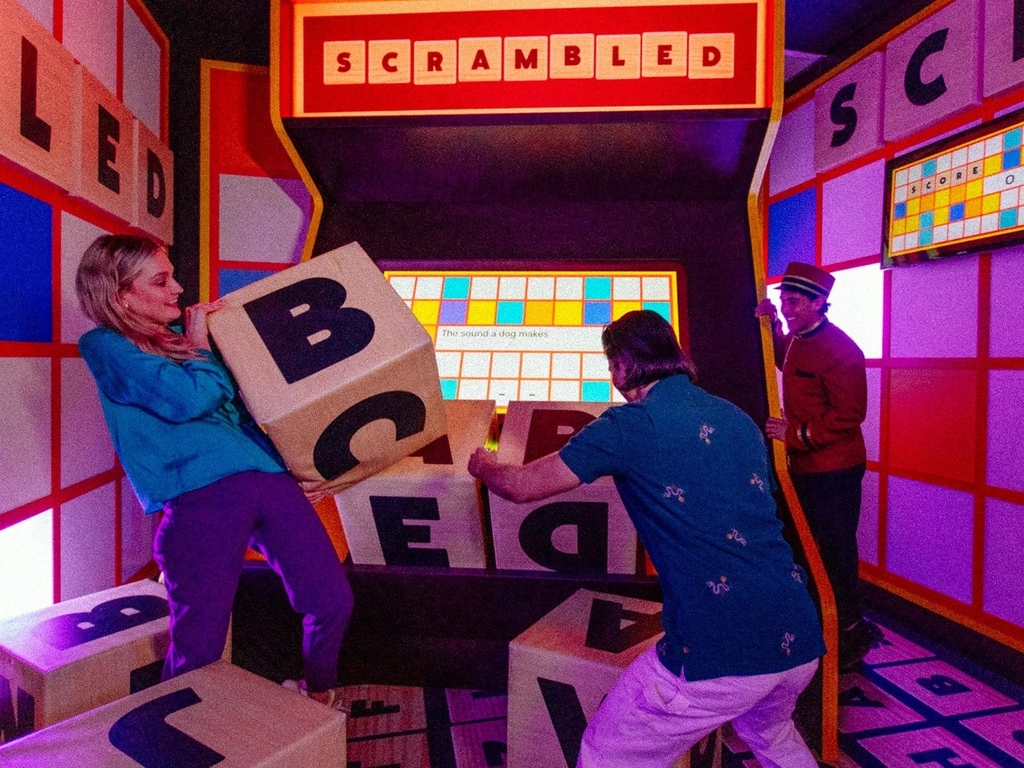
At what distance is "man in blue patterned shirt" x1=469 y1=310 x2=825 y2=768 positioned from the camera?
1.02 meters

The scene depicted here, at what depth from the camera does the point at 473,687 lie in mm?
1773

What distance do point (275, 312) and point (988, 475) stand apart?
Answer: 2504mm

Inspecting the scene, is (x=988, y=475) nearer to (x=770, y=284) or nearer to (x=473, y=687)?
(x=770, y=284)

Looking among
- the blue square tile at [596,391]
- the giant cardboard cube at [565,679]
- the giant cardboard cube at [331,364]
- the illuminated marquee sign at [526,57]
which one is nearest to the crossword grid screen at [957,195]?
the illuminated marquee sign at [526,57]

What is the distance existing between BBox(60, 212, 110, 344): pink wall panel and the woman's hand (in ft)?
2.25

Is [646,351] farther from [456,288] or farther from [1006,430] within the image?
[1006,430]

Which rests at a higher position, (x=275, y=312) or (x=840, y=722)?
(x=275, y=312)

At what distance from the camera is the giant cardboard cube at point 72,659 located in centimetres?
121

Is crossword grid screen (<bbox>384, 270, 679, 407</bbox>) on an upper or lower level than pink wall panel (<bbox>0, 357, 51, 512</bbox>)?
upper

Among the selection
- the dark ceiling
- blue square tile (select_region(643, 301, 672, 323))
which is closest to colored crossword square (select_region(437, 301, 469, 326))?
blue square tile (select_region(643, 301, 672, 323))

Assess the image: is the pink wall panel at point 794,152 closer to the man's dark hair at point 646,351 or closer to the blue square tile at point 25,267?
the man's dark hair at point 646,351

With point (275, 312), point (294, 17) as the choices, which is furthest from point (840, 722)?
point (294, 17)

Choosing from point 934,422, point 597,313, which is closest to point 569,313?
point 597,313

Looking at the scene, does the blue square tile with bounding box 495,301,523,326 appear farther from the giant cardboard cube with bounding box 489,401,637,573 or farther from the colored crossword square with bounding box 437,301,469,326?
the giant cardboard cube with bounding box 489,401,637,573
